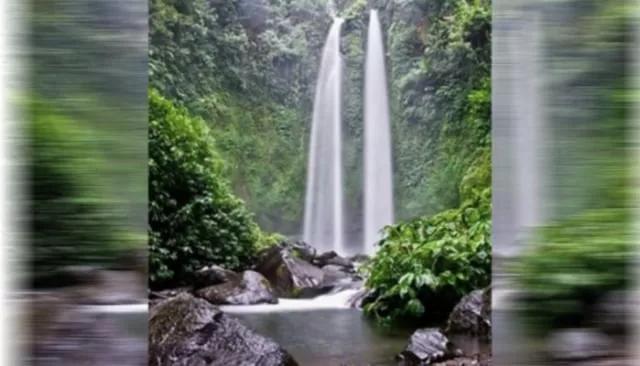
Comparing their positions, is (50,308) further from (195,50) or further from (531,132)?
(195,50)

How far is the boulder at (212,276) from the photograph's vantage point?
8.86 m

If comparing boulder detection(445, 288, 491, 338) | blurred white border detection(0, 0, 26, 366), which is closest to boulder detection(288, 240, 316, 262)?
boulder detection(445, 288, 491, 338)

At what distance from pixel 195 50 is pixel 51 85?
10528 mm

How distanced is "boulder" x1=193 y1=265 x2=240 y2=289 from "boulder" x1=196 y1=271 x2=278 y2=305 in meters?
0.24

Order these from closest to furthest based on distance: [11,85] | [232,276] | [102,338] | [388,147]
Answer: [11,85], [102,338], [232,276], [388,147]

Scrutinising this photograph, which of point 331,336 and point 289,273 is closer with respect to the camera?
point 331,336

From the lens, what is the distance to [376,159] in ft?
39.4

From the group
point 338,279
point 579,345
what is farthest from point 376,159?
point 579,345

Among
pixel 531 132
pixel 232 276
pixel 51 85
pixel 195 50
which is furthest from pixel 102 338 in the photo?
pixel 195 50

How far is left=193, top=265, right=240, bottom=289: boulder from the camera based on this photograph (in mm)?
8859

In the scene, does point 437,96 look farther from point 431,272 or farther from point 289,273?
point 431,272

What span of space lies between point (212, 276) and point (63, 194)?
26.6 feet

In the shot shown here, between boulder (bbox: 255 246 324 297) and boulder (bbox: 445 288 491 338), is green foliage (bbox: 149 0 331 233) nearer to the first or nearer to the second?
boulder (bbox: 255 246 324 297)

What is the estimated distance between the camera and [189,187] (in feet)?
31.0
